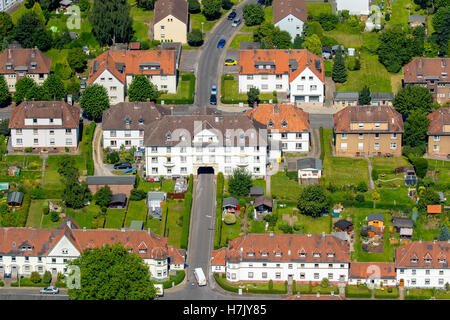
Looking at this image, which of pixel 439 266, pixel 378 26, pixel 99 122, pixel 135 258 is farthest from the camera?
pixel 378 26

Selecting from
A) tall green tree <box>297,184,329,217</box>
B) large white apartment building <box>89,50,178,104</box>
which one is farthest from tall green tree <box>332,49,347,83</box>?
tall green tree <box>297,184,329,217</box>

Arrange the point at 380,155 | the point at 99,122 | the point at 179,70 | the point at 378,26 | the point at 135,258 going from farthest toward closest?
the point at 378,26, the point at 179,70, the point at 99,122, the point at 380,155, the point at 135,258

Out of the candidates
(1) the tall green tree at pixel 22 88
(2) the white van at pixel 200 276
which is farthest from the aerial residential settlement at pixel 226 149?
(1) the tall green tree at pixel 22 88

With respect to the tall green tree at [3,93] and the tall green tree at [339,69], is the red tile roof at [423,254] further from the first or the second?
the tall green tree at [3,93]

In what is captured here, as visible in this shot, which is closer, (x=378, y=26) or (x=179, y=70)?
(x=179, y=70)

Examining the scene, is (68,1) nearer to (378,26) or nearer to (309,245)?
(378,26)

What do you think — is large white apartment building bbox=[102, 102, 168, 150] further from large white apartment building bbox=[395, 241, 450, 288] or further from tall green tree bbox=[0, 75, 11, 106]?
large white apartment building bbox=[395, 241, 450, 288]

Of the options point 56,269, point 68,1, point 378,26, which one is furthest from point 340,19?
point 56,269
